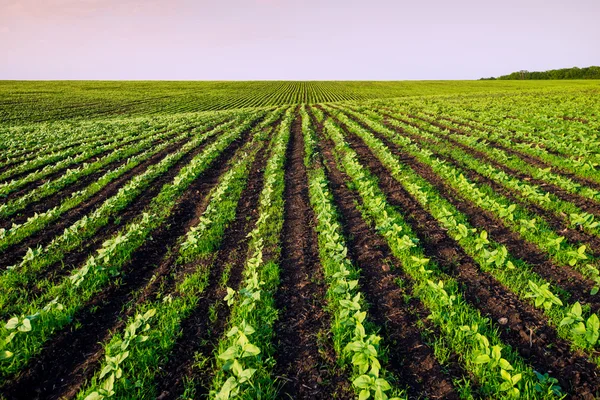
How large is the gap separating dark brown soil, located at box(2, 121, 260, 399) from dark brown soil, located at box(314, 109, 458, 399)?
12.3ft

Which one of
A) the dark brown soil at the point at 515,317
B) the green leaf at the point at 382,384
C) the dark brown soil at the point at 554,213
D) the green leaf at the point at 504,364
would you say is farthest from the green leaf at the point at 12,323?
the dark brown soil at the point at 554,213

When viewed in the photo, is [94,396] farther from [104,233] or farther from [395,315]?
[104,233]

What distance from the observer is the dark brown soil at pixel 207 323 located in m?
3.65

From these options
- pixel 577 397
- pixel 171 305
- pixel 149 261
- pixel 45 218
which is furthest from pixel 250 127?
pixel 577 397

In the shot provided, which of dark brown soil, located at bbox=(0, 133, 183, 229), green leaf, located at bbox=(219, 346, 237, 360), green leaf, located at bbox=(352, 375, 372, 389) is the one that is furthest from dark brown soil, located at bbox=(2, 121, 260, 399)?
dark brown soil, located at bbox=(0, 133, 183, 229)

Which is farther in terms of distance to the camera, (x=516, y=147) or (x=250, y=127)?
(x=250, y=127)

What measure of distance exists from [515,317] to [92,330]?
20.0 ft

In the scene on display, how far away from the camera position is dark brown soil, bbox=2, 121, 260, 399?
363cm

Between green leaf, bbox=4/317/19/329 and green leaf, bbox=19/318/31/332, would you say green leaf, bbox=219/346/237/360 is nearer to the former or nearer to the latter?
green leaf, bbox=19/318/31/332

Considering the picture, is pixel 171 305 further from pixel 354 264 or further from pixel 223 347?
pixel 354 264

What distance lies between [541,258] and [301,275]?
4.45 m

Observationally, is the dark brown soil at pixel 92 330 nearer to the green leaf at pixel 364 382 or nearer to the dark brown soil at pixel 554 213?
the green leaf at pixel 364 382

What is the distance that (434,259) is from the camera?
583 centimetres

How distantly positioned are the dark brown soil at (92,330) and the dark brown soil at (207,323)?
981mm
